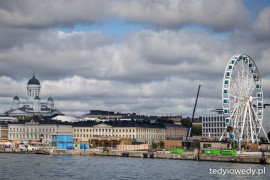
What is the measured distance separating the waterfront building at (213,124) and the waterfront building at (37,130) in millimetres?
31716

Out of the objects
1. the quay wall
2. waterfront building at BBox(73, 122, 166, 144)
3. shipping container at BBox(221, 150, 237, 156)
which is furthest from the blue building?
shipping container at BBox(221, 150, 237, 156)

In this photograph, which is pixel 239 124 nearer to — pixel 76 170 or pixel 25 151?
pixel 76 170

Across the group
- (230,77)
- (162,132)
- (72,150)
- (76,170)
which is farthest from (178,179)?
(162,132)

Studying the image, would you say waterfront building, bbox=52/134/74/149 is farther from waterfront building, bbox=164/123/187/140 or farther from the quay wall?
waterfront building, bbox=164/123/187/140

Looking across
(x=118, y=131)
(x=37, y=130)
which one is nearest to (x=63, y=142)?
(x=118, y=131)

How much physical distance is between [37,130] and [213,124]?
42223 mm

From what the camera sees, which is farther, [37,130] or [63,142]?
[37,130]

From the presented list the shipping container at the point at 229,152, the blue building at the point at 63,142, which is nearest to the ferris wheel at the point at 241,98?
the shipping container at the point at 229,152

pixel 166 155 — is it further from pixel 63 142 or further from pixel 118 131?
pixel 118 131

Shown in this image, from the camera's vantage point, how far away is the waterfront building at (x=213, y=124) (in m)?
140

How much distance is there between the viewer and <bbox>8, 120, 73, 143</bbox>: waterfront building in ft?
482

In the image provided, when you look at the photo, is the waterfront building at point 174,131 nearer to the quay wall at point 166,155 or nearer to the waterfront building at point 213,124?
the waterfront building at point 213,124

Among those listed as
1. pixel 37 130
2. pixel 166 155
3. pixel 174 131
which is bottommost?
pixel 166 155

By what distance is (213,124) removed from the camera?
142875 millimetres
